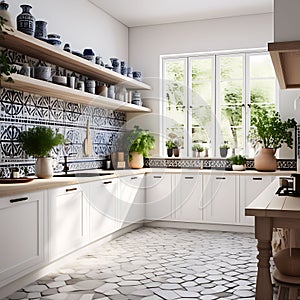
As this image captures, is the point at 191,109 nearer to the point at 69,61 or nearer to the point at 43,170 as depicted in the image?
the point at 69,61

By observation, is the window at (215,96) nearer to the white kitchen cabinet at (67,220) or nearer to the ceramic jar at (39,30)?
the white kitchen cabinet at (67,220)

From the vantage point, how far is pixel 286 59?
9.45 ft

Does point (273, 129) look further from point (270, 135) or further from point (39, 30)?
point (39, 30)

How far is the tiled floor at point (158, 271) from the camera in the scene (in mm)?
3471

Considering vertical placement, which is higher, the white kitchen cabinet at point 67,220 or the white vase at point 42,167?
the white vase at point 42,167

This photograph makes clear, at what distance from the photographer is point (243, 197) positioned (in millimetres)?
5887

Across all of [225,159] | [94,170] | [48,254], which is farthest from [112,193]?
[225,159]

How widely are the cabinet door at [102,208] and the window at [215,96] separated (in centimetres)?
189

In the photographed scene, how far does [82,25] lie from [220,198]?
114 inches

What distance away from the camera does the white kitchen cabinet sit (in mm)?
3947

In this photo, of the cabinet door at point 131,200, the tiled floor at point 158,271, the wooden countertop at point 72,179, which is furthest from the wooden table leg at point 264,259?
the cabinet door at point 131,200

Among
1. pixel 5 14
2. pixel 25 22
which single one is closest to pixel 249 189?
pixel 25 22

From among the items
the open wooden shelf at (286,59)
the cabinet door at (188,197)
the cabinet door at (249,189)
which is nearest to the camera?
the open wooden shelf at (286,59)

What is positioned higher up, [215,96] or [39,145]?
[215,96]
